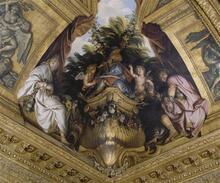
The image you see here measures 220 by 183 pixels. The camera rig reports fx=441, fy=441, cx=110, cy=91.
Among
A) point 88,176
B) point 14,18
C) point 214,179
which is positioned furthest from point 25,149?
point 214,179

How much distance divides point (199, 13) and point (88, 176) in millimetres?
4777

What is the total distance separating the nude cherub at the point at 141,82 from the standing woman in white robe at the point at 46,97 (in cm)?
203

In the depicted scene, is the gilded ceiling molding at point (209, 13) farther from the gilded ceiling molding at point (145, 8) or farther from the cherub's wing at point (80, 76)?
the cherub's wing at point (80, 76)

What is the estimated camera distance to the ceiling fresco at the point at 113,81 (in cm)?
1028

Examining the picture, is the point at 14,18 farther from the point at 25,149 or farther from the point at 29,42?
the point at 25,149

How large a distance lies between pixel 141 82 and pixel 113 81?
0.75 metres

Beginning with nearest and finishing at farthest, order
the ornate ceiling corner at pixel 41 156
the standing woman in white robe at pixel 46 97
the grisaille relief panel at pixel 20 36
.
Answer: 1. the ornate ceiling corner at pixel 41 156
2. the grisaille relief panel at pixel 20 36
3. the standing woman in white robe at pixel 46 97

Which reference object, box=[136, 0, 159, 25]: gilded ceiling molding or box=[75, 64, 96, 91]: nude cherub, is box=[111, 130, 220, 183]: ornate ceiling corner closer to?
box=[75, 64, 96, 91]: nude cherub

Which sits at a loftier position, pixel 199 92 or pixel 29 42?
pixel 29 42

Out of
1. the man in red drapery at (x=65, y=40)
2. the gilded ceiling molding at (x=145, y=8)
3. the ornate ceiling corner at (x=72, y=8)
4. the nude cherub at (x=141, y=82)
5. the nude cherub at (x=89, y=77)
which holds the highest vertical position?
the ornate ceiling corner at (x=72, y=8)

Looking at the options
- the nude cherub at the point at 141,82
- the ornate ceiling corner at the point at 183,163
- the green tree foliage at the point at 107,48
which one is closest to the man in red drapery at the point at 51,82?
the green tree foliage at the point at 107,48

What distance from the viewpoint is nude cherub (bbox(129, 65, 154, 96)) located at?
1139cm

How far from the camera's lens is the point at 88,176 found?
11008 millimetres

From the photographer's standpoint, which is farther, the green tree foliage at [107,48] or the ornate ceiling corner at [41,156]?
the green tree foliage at [107,48]
